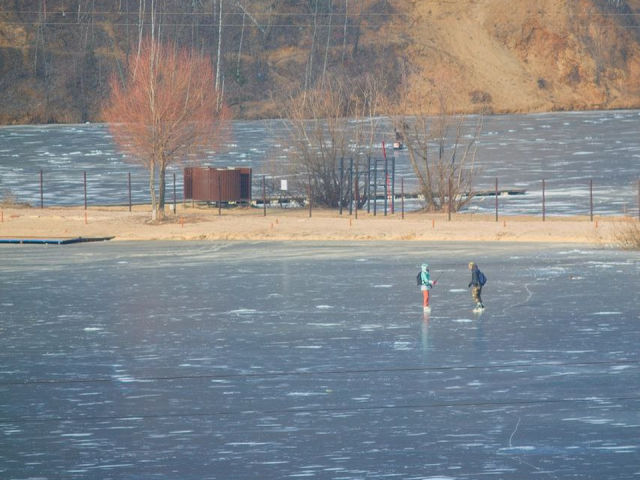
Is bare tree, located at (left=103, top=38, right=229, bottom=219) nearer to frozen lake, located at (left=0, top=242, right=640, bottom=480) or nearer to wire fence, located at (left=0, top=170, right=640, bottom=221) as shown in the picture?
wire fence, located at (left=0, top=170, right=640, bottom=221)

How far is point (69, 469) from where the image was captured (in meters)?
11.9

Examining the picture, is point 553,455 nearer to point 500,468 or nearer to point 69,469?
point 500,468

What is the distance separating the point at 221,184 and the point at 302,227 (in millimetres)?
8782

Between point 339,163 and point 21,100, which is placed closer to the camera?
point 339,163

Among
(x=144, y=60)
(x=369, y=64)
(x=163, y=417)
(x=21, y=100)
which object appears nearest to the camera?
(x=163, y=417)

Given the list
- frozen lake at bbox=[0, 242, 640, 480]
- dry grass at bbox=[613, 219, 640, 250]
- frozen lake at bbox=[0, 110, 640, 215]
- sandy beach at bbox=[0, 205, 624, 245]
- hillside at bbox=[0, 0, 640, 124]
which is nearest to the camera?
frozen lake at bbox=[0, 242, 640, 480]

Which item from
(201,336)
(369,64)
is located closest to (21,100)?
(369,64)

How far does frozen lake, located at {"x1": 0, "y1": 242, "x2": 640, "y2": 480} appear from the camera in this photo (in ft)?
40.2

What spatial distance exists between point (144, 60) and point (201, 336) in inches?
983

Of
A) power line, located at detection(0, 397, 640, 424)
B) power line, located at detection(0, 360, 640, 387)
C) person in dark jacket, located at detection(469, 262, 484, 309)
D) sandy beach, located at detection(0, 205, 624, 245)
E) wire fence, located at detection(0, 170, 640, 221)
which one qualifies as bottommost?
power line, located at detection(0, 397, 640, 424)

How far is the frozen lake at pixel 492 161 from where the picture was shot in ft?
172

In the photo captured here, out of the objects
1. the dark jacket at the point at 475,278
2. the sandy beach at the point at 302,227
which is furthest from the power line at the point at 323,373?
the sandy beach at the point at 302,227

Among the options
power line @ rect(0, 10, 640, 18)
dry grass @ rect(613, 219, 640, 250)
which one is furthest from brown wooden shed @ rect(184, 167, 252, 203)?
power line @ rect(0, 10, 640, 18)

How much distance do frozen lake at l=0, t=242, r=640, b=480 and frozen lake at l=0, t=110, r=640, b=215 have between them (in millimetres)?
21340
